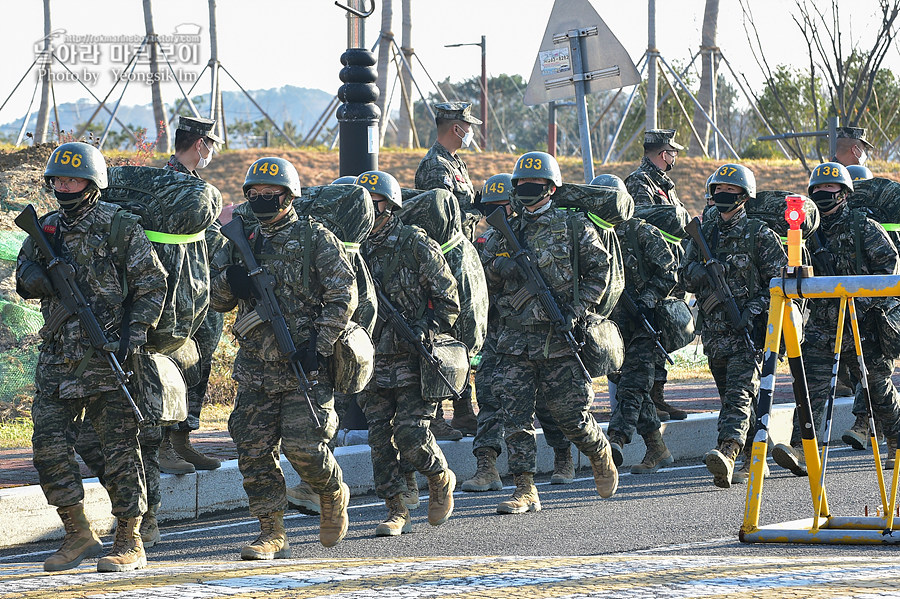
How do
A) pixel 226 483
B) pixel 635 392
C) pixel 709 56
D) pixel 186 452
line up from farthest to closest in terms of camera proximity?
pixel 709 56, pixel 635 392, pixel 186 452, pixel 226 483

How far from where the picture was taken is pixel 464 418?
32.5 feet

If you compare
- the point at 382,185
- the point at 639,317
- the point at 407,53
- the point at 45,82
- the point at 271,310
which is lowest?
the point at 639,317

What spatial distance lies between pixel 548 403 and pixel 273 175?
2515 millimetres

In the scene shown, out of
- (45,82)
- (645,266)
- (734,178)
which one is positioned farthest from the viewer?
(45,82)

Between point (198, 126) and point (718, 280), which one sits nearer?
point (198, 126)

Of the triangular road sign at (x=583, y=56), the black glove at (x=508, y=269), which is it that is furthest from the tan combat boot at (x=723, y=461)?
the triangular road sign at (x=583, y=56)

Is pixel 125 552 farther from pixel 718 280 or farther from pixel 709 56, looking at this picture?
pixel 709 56

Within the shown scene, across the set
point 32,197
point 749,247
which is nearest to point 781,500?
point 749,247

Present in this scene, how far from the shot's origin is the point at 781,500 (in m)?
7.89

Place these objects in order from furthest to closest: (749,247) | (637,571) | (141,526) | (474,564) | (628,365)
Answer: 1. (628,365)
2. (749,247)
3. (141,526)
4. (474,564)
5. (637,571)

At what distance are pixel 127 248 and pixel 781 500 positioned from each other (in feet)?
13.9

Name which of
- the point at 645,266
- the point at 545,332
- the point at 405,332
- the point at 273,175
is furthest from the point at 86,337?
the point at 645,266

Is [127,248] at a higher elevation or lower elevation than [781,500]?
higher

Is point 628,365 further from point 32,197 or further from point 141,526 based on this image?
point 32,197
